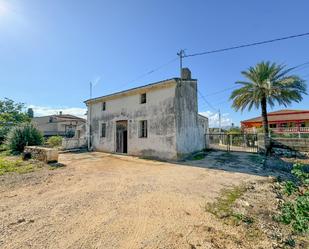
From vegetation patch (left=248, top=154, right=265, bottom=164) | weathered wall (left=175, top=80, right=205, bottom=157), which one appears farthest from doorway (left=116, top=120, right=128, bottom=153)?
vegetation patch (left=248, top=154, right=265, bottom=164)

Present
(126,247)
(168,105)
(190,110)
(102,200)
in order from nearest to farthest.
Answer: (126,247) → (102,200) → (168,105) → (190,110)

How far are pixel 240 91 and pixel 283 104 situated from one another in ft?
12.2

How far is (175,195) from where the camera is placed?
570cm

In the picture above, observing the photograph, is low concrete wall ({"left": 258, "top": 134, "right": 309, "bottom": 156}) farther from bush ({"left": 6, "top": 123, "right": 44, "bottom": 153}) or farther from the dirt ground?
bush ({"left": 6, "top": 123, "right": 44, "bottom": 153})

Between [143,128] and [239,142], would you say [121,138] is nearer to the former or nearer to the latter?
[143,128]

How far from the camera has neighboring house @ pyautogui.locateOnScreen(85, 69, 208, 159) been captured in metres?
12.4

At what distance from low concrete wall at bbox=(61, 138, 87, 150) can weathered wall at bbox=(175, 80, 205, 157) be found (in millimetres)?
11358

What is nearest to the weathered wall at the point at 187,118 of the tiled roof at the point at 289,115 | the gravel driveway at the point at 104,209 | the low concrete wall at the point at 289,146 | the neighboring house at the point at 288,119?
the gravel driveway at the point at 104,209

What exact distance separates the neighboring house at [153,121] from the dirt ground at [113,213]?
505cm

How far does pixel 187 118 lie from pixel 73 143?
1209 centimetres

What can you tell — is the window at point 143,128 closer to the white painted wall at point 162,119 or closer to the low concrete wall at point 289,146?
the white painted wall at point 162,119

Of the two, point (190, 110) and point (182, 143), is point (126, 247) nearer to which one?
point (182, 143)

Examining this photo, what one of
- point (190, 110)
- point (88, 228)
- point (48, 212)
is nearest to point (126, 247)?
point (88, 228)

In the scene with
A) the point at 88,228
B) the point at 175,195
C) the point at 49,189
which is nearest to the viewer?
the point at 88,228
